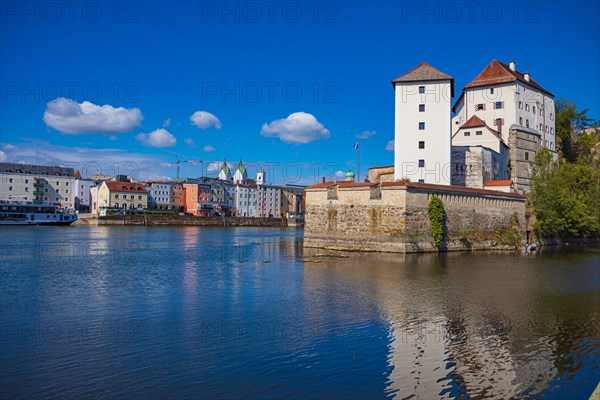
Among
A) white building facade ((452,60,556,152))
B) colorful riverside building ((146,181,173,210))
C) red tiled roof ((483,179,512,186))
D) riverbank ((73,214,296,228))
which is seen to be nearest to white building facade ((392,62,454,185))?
red tiled roof ((483,179,512,186))

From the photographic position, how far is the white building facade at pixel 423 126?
42.9 metres

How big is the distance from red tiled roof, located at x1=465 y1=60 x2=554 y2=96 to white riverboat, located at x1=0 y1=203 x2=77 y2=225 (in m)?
73.1

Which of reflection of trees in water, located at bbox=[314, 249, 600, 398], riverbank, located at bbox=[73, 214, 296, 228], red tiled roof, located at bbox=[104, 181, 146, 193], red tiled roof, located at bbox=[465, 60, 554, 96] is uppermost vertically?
red tiled roof, located at bbox=[465, 60, 554, 96]

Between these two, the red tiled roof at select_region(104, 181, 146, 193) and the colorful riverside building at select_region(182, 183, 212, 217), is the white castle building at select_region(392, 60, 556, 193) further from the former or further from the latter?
the red tiled roof at select_region(104, 181, 146, 193)

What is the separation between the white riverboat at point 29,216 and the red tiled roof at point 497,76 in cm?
7314

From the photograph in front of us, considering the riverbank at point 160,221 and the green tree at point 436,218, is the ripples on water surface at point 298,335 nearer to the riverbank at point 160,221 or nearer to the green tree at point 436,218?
the green tree at point 436,218

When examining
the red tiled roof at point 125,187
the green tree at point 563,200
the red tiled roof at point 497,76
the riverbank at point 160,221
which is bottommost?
the riverbank at point 160,221

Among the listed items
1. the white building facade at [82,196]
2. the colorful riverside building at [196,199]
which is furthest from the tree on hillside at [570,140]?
the white building facade at [82,196]

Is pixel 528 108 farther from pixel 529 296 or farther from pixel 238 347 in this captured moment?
pixel 238 347

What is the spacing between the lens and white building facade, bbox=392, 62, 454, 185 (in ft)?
141

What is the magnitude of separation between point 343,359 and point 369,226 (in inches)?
1038

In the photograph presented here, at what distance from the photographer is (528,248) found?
1638 inches

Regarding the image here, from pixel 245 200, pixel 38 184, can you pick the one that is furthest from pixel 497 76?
pixel 38 184

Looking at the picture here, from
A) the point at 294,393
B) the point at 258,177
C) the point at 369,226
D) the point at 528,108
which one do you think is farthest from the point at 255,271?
the point at 258,177
